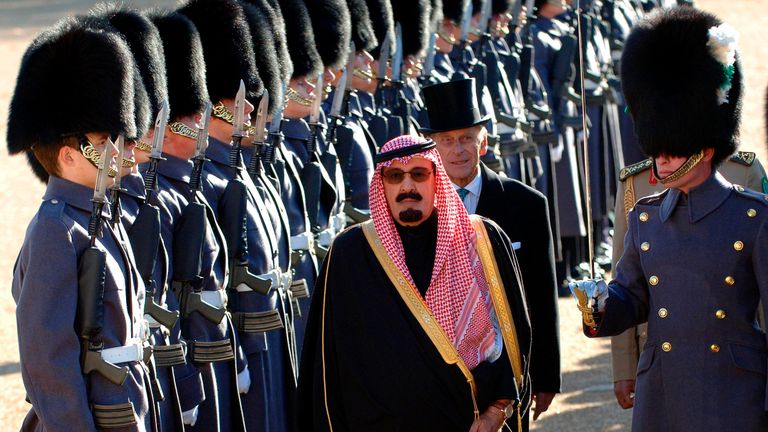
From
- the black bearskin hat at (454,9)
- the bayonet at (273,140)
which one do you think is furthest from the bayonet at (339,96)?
the black bearskin hat at (454,9)

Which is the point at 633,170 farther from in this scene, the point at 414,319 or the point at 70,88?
the point at 70,88

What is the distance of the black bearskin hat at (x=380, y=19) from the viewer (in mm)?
8578

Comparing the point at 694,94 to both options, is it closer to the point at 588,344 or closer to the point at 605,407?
the point at 605,407

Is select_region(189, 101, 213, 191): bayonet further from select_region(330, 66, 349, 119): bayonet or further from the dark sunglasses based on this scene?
select_region(330, 66, 349, 119): bayonet

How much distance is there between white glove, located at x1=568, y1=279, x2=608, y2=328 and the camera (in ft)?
14.7

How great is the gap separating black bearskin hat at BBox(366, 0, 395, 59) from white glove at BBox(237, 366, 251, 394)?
3330mm

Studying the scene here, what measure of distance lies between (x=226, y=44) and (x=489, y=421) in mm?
2187

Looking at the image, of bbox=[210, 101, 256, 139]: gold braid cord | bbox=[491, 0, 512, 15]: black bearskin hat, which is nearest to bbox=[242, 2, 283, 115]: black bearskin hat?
bbox=[210, 101, 256, 139]: gold braid cord

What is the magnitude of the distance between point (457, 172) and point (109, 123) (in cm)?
153

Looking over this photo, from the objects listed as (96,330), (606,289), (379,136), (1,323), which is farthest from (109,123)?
(1,323)

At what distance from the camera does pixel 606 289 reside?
4.53 metres

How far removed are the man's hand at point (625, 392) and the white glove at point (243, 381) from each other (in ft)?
4.11

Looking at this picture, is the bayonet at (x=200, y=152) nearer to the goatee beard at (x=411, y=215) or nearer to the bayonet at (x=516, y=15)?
the goatee beard at (x=411, y=215)

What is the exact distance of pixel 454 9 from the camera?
9953 millimetres
